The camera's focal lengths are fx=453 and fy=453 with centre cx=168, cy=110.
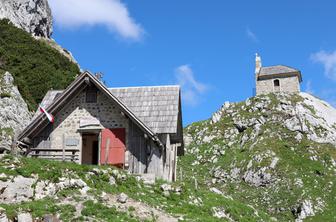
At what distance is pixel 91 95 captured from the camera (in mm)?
29109

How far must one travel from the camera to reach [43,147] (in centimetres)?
2875

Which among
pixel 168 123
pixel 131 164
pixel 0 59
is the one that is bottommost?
pixel 131 164

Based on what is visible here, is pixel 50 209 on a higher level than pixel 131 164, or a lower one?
lower

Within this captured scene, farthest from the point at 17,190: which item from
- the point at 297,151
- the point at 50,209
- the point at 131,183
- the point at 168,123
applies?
the point at 297,151

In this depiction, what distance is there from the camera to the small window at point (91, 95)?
29.0 metres

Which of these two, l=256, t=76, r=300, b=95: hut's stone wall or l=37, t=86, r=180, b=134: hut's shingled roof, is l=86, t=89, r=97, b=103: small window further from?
l=256, t=76, r=300, b=95: hut's stone wall

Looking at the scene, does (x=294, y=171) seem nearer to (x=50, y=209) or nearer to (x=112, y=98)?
(x=112, y=98)

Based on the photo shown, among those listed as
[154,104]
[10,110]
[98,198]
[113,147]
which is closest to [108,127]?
[113,147]

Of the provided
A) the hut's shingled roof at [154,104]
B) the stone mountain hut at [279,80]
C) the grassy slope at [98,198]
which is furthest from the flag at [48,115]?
the stone mountain hut at [279,80]

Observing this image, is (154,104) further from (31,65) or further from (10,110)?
(31,65)

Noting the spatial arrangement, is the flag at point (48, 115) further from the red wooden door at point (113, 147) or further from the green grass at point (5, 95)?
the green grass at point (5, 95)

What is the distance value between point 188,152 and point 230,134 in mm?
6405

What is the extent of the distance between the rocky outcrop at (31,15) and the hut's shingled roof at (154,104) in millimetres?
65592

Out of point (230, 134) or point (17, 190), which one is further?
point (230, 134)
